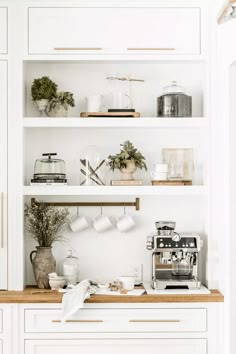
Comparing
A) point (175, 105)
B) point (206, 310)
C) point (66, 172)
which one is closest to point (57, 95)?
point (66, 172)

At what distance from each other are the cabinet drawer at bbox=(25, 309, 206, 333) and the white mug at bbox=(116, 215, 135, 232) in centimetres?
60

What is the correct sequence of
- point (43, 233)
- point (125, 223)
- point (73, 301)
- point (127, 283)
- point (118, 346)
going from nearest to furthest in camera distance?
1. point (73, 301)
2. point (118, 346)
3. point (127, 283)
4. point (43, 233)
5. point (125, 223)

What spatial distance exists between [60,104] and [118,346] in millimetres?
1560

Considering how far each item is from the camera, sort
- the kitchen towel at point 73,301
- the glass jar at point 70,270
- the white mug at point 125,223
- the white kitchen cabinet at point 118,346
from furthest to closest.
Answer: the white mug at point 125,223, the glass jar at point 70,270, the white kitchen cabinet at point 118,346, the kitchen towel at point 73,301

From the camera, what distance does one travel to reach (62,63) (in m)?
4.05

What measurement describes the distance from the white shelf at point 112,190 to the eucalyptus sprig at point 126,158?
157mm

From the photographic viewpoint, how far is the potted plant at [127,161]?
3.90 metres

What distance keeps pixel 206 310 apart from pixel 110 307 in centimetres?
58

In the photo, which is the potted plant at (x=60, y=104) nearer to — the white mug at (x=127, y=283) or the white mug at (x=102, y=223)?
the white mug at (x=102, y=223)

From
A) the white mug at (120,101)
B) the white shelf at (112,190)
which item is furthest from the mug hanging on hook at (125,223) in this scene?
the white mug at (120,101)

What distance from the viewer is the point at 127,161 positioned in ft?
12.8

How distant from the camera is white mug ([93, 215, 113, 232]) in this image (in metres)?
3.98

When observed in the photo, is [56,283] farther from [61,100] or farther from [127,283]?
[61,100]

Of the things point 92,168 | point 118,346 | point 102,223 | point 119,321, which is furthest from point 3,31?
point 118,346
